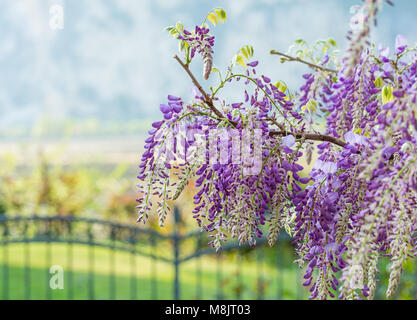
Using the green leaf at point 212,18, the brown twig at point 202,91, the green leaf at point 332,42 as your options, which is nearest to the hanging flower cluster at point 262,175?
the brown twig at point 202,91

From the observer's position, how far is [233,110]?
33.4 inches

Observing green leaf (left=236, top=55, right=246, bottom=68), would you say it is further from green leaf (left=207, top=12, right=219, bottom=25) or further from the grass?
the grass

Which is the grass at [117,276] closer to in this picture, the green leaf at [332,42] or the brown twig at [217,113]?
the green leaf at [332,42]

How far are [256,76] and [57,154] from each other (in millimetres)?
5686

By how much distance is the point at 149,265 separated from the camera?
5594 mm

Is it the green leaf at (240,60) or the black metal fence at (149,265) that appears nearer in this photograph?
the green leaf at (240,60)

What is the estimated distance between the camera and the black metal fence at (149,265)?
134 inches

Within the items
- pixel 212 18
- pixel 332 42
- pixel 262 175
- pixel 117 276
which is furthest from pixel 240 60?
pixel 117 276

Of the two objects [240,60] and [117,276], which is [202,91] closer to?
[240,60]

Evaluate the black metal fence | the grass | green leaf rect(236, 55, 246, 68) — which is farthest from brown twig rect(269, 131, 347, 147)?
the grass

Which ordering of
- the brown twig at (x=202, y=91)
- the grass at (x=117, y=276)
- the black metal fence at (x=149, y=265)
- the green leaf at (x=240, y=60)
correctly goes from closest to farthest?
the brown twig at (x=202, y=91) → the green leaf at (x=240, y=60) → the black metal fence at (x=149, y=265) → the grass at (x=117, y=276)

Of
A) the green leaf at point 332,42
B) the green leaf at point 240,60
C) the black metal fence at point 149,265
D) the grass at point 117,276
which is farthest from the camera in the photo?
the grass at point 117,276

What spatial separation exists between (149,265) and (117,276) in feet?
2.00

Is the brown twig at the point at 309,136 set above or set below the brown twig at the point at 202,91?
below
